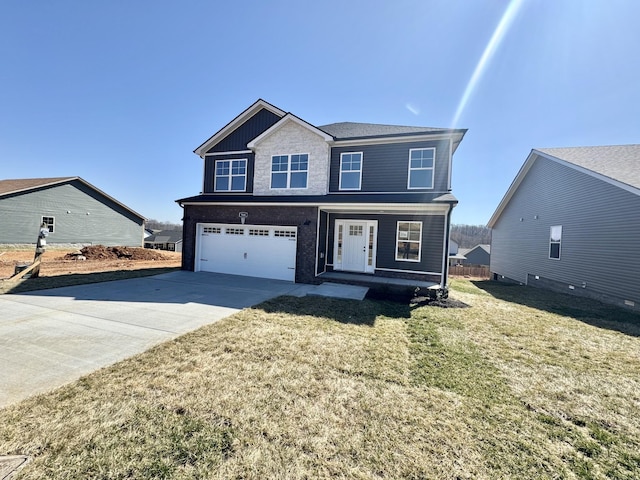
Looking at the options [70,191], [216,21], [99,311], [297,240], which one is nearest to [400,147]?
[297,240]

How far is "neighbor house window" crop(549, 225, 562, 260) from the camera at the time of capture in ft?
42.0

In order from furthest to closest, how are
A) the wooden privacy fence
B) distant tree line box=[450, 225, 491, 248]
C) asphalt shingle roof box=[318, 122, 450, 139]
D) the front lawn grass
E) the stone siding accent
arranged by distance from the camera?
1. distant tree line box=[450, 225, 491, 248]
2. the wooden privacy fence
3. the stone siding accent
4. asphalt shingle roof box=[318, 122, 450, 139]
5. the front lawn grass

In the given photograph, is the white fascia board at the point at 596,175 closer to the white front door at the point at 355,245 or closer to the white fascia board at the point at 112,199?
the white front door at the point at 355,245

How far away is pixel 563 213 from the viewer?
1256cm

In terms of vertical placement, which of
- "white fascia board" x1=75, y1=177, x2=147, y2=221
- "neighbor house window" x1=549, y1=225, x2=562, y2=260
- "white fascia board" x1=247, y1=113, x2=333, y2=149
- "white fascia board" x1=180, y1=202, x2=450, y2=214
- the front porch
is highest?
"white fascia board" x1=247, y1=113, x2=333, y2=149

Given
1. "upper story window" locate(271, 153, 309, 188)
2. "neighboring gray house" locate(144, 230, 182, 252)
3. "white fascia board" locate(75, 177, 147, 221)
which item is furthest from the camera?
"neighboring gray house" locate(144, 230, 182, 252)

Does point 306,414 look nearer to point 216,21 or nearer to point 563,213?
point 216,21

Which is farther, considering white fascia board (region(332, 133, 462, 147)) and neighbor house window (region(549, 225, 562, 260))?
neighbor house window (region(549, 225, 562, 260))

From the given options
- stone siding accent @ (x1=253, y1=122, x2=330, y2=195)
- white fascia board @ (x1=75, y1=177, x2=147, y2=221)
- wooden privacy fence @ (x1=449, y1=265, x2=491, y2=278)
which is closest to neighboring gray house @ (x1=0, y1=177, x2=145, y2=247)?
white fascia board @ (x1=75, y1=177, x2=147, y2=221)

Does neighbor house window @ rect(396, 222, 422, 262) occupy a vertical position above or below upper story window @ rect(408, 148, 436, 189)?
below

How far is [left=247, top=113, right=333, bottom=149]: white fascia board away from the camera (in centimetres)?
1138

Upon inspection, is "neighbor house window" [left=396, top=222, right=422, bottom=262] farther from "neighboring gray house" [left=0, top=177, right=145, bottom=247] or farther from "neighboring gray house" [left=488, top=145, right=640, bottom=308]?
"neighboring gray house" [left=0, top=177, right=145, bottom=247]

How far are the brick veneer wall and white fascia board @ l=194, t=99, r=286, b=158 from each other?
11.2ft

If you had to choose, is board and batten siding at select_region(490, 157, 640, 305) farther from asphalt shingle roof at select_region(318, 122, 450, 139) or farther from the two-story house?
asphalt shingle roof at select_region(318, 122, 450, 139)
